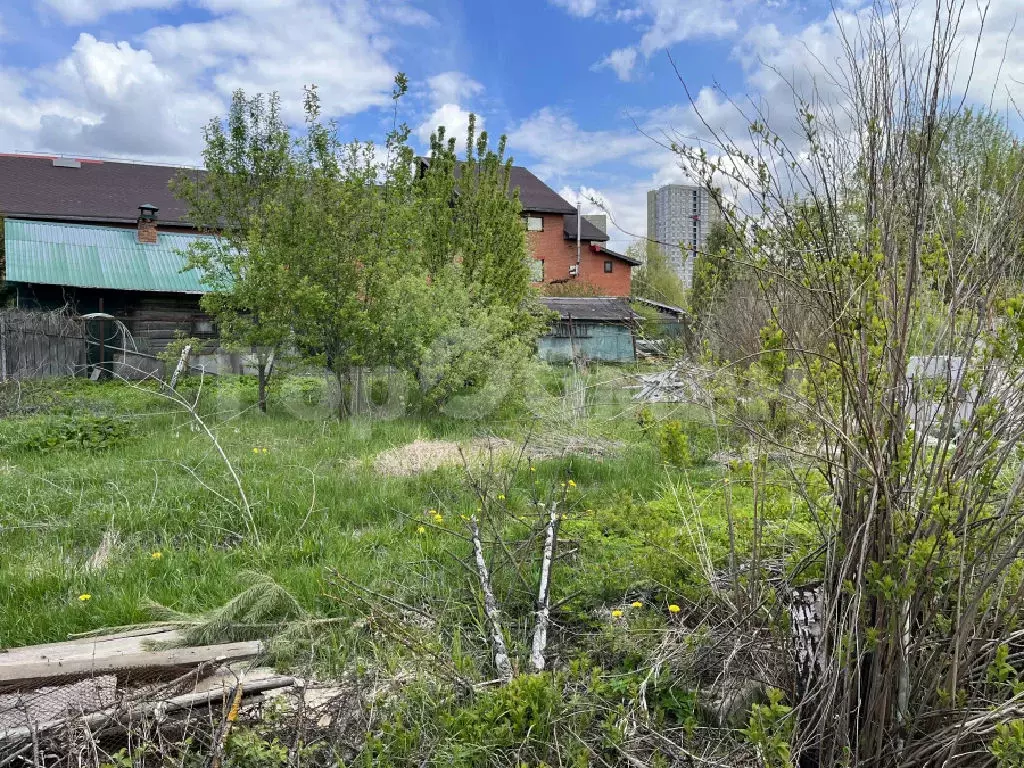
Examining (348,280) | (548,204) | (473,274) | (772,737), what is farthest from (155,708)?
(548,204)

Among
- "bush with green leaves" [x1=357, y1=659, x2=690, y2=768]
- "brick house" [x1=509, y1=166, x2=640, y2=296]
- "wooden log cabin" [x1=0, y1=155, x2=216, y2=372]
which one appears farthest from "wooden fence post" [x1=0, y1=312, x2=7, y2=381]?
"brick house" [x1=509, y1=166, x2=640, y2=296]

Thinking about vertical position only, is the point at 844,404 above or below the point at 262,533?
above

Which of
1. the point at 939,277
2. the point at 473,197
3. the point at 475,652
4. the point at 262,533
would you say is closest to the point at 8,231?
the point at 473,197

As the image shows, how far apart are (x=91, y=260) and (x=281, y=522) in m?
17.8

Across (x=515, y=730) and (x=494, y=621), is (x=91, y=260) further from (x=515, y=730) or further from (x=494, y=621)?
(x=515, y=730)

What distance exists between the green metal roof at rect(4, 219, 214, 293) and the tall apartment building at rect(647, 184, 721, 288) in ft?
53.5

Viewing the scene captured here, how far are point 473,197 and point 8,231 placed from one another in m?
13.2

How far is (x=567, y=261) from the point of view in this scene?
125ft

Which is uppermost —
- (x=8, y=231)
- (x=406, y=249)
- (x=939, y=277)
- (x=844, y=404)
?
(x=8, y=231)

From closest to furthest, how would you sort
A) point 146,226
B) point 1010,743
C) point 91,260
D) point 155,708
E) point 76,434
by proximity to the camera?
point 1010,743
point 155,708
point 76,434
point 91,260
point 146,226

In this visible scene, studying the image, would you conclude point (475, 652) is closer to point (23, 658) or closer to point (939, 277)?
point (23, 658)

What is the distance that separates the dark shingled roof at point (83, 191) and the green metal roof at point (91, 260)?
749 centimetres

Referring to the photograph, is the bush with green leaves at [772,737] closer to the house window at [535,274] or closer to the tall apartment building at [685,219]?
the tall apartment building at [685,219]

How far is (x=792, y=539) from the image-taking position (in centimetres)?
337
